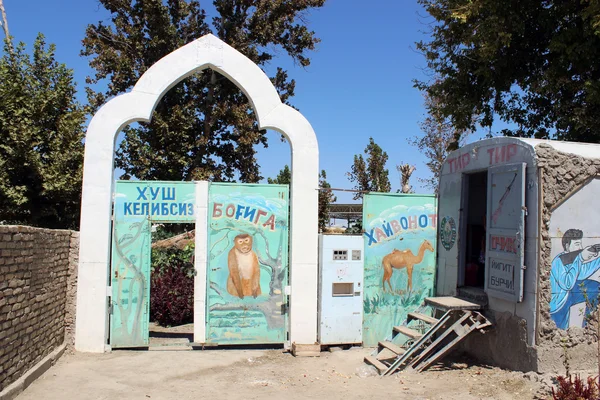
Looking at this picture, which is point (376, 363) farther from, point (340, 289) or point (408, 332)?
point (340, 289)

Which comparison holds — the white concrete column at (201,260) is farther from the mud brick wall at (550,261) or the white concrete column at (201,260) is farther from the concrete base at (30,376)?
the mud brick wall at (550,261)

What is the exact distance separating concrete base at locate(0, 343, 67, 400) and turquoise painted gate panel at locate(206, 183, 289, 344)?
7.46 feet

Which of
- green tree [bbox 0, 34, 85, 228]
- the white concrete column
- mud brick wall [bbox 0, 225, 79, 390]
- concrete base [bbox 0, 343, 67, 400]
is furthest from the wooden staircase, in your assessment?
green tree [bbox 0, 34, 85, 228]

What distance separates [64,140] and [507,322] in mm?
9792

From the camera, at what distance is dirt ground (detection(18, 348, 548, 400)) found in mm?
6441

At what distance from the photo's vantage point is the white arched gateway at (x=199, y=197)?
814 cm

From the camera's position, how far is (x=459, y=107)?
12.8 metres

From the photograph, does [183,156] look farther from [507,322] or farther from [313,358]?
[507,322]

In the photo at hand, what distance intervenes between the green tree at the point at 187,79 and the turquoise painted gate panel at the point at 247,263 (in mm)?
8238

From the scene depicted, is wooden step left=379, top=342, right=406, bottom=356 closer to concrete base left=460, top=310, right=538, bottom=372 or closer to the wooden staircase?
the wooden staircase

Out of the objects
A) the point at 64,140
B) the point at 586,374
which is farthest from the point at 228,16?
the point at 586,374

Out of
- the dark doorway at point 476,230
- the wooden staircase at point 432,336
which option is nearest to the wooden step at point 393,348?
the wooden staircase at point 432,336

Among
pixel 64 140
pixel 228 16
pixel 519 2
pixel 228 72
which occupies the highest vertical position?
pixel 228 16

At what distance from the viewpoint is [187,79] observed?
57.0 feet
